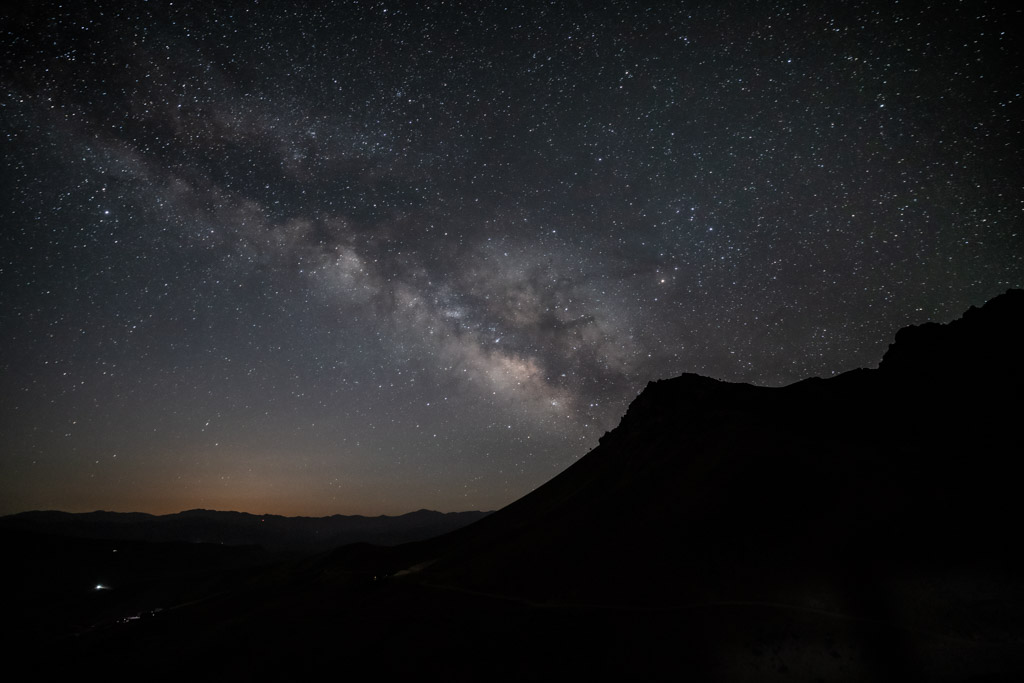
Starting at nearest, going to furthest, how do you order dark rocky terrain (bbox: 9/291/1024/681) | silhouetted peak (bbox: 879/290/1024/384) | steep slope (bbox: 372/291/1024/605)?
dark rocky terrain (bbox: 9/291/1024/681) → steep slope (bbox: 372/291/1024/605) → silhouetted peak (bbox: 879/290/1024/384)

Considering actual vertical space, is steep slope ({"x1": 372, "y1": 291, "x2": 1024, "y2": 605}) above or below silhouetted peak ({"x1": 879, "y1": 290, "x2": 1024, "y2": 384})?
below

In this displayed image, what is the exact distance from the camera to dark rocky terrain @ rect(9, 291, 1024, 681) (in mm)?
12562

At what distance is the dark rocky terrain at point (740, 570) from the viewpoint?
12562 millimetres

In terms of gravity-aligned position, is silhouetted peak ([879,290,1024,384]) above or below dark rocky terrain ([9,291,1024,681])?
above

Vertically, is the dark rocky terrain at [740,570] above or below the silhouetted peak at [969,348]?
below

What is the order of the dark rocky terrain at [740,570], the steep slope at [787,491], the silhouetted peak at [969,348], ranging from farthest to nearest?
the silhouetted peak at [969,348] < the steep slope at [787,491] < the dark rocky terrain at [740,570]

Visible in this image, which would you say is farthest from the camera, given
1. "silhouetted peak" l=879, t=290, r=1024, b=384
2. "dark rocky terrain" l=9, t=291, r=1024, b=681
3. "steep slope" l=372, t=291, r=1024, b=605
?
"silhouetted peak" l=879, t=290, r=1024, b=384

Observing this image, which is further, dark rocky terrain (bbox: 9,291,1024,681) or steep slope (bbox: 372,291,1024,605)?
steep slope (bbox: 372,291,1024,605)

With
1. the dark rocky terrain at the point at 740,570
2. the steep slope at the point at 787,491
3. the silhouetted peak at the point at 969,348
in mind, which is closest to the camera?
the dark rocky terrain at the point at 740,570

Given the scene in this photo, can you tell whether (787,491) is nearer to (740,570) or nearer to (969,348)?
(740,570)

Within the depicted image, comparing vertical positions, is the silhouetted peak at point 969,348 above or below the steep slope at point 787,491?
above

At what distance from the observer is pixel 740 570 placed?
15.9m

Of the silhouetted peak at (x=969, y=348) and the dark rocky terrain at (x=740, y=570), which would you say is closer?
the dark rocky terrain at (x=740, y=570)

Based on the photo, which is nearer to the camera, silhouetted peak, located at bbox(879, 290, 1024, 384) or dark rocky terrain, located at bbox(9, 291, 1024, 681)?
dark rocky terrain, located at bbox(9, 291, 1024, 681)
